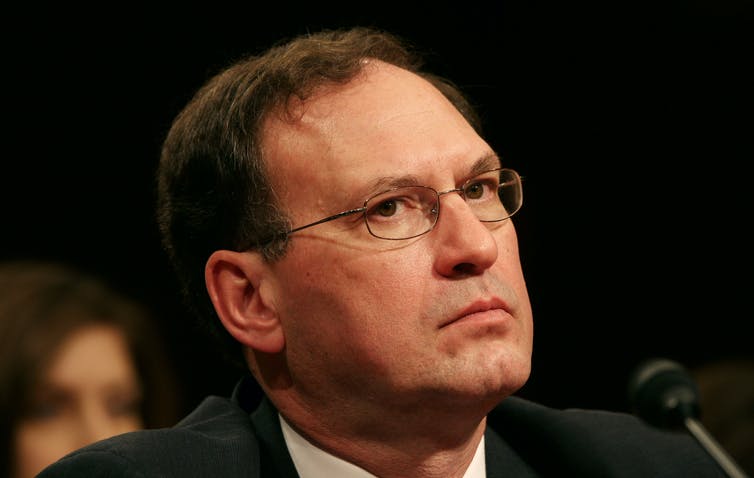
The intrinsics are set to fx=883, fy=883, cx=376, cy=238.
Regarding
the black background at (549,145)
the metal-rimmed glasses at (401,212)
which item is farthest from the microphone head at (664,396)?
the black background at (549,145)

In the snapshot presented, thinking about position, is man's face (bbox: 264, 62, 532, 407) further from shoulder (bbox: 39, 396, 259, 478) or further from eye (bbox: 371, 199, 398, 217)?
shoulder (bbox: 39, 396, 259, 478)

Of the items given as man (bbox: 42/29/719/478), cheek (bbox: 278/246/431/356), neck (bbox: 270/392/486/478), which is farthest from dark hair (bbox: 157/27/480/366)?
neck (bbox: 270/392/486/478)

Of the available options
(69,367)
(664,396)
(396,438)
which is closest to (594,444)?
(396,438)

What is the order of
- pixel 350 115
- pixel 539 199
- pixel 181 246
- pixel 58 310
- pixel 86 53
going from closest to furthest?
pixel 350 115
pixel 181 246
pixel 58 310
pixel 86 53
pixel 539 199

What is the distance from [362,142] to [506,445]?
0.88 m

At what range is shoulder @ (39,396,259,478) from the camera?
5.58 ft

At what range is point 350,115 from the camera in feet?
6.64

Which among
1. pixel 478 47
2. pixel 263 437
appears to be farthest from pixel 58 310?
pixel 478 47

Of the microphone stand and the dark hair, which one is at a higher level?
the dark hair

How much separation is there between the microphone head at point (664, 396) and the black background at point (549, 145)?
2157 mm

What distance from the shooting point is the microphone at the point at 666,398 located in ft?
4.84

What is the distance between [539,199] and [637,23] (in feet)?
2.76

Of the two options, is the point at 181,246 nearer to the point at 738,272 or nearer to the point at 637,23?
the point at 637,23

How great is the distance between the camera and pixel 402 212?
192 cm
